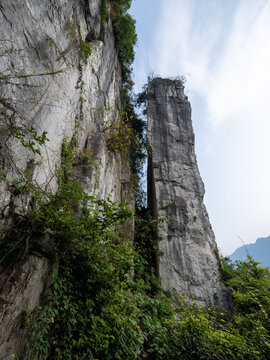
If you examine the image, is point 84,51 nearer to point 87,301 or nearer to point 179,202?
point 179,202

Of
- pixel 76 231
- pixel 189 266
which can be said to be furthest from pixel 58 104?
pixel 189 266

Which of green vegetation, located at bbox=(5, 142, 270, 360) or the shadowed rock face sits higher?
the shadowed rock face

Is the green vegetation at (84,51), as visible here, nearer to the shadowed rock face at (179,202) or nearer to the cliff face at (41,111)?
the cliff face at (41,111)

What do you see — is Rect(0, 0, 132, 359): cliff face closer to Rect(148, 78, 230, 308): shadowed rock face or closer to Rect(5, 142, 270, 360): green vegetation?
Rect(5, 142, 270, 360): green vegetation

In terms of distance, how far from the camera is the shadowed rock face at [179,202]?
710cm

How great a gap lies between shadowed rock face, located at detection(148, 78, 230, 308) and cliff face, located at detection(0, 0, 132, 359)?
285 cm

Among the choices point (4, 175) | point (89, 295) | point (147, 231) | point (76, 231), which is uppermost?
point (147, 231)

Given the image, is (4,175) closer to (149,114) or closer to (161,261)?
(161,261)

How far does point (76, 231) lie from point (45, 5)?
532 centimetres

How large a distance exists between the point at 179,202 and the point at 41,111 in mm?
6837

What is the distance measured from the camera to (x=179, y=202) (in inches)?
351

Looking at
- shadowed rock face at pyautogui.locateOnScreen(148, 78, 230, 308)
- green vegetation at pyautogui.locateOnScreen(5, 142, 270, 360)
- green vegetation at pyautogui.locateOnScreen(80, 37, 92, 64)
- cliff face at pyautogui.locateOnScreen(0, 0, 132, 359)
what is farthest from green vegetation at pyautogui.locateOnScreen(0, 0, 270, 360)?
green vegetation at pyautogui.locateOnScreen(80, 37, 92, 64)

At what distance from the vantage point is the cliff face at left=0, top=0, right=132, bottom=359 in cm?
265

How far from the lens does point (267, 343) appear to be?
3508 mm
